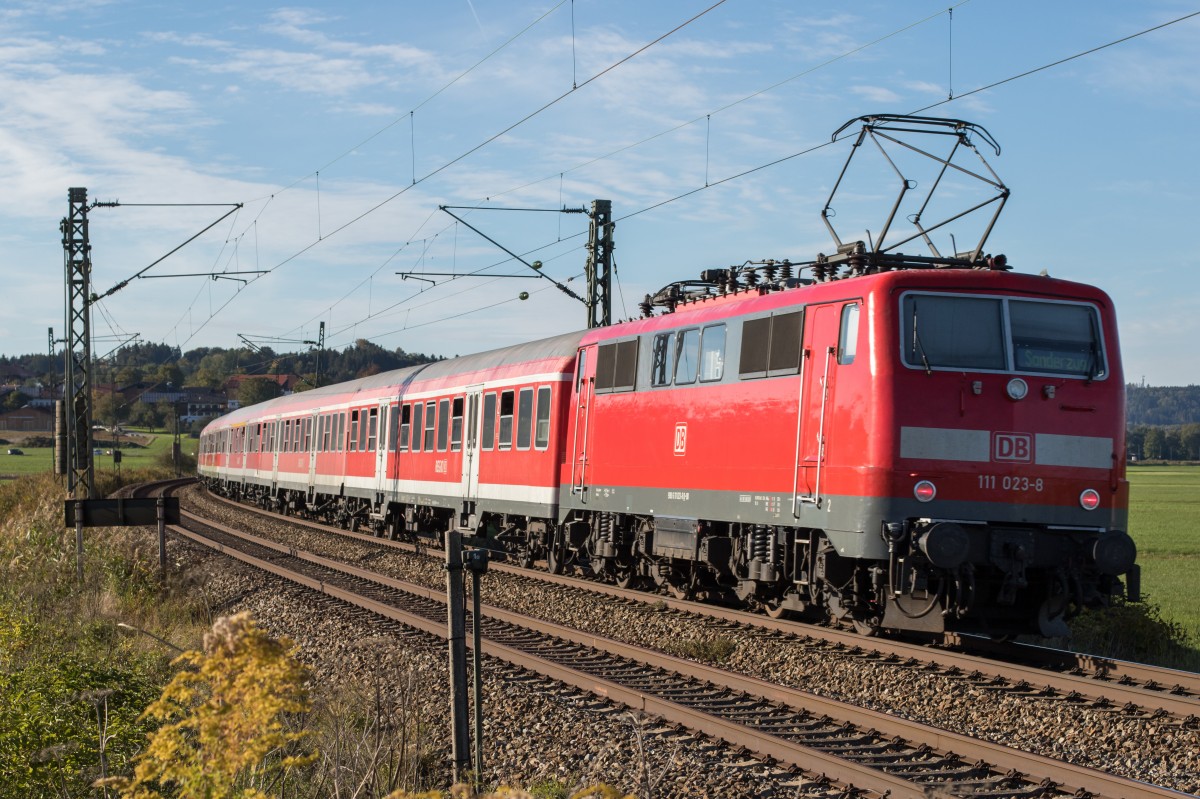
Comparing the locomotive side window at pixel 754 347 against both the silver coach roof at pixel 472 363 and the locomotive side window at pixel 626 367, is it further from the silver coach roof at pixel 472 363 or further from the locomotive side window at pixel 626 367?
the silver coach roof at pixel 472 363

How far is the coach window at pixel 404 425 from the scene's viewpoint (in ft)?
85.7

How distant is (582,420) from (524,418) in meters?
2.52

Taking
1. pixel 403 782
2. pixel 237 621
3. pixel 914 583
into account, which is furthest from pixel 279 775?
pixel 914 583

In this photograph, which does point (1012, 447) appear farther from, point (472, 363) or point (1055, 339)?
point (472, 363)

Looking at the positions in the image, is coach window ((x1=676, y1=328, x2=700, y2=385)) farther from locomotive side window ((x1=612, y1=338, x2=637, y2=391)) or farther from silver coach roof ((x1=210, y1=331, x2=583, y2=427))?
silver coach roof ((x1=210, y1=331, x2=583, y2=427))

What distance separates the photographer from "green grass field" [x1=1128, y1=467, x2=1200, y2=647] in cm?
1841

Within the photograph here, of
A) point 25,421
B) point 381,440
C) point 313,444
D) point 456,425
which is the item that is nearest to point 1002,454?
point 456,425

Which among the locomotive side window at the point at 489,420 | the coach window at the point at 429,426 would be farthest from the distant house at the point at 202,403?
the locomotive side window at the point at 489,420

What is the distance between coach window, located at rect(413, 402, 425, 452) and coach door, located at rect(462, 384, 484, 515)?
2816 millimetres

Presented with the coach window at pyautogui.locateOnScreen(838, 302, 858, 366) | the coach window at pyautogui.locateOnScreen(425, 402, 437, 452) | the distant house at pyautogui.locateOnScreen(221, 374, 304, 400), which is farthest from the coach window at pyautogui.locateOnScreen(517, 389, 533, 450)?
the distant house at pyautogui.locateOnScreen(221, 374, 304, 400)

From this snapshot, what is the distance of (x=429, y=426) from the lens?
2477 centimetres

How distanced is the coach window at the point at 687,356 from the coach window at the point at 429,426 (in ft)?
34.2

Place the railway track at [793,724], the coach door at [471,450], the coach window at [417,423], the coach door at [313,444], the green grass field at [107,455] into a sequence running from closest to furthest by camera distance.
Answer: the railway track at [793,724] < the coach door at [471,450] < the coach window at [417,423] < the coach door at [313,444] < the green grass field at [107,455]

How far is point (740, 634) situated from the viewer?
13.0m
